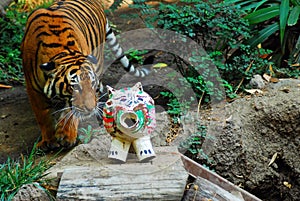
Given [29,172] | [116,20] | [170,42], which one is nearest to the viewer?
[29,172]

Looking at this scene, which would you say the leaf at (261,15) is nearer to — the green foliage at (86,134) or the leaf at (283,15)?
the leaf at (283,15)

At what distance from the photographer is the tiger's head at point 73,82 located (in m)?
3.83

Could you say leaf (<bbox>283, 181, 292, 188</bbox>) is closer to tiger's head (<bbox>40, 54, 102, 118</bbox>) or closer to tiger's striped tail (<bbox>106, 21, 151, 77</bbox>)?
tiger's striped tail (<bbox>106, 21, 151, 77</bbox>)

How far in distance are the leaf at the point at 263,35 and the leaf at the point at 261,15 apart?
0.42 ft

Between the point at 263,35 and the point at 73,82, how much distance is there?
2.63 metres

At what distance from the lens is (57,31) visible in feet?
A: 14.6

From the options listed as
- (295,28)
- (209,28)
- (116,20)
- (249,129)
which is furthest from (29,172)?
(116,20)

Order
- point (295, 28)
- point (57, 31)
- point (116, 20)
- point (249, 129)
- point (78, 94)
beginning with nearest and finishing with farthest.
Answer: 1. point (78, 94)
2. point (57, 31)
3. point (249, 129)
4. point (295, 28)
5. point (116, 20)

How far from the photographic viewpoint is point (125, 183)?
10.7ft

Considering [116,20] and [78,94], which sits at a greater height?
[78,94]

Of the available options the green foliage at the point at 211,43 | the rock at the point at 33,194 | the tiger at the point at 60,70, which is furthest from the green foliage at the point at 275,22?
the rock at the point at 33,194

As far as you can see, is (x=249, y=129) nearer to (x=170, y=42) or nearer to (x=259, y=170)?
(x=259, y=170)

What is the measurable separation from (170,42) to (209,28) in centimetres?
42

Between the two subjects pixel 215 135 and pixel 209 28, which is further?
pixel 209 28
